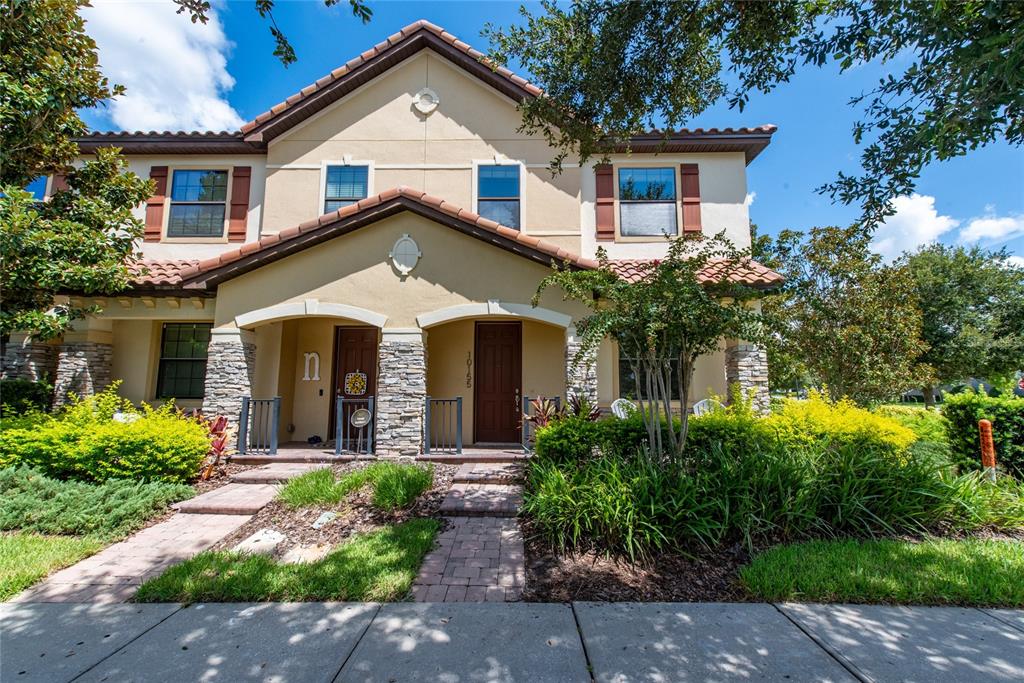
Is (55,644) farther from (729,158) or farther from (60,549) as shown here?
(729,158)

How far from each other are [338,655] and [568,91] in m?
6.64

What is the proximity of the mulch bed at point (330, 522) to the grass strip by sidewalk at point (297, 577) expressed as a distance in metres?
0.41

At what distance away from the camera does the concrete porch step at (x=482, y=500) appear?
217 inches

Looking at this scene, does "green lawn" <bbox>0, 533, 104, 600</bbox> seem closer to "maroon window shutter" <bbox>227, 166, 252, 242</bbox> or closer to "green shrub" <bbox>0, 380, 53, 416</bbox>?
"green shrub" <bbox>0, 380, 53, 416</bbox>

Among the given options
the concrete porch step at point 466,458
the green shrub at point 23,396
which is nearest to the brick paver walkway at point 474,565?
the concrete porch step at point 466,458

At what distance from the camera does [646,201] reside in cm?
1012

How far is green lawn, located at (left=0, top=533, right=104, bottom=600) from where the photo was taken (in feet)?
12.7

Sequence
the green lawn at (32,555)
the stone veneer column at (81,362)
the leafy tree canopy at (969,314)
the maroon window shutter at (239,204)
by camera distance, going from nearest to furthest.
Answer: the green lawn at (32,555) → the stone veneer column at (81,362) → the maroon window shutter at (239,204) → the leafy tree canopy at (969,314)

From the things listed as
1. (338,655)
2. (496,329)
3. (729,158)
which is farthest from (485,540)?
(729,158)

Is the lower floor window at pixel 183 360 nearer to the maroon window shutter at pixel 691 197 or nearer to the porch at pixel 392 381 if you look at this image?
the porch at pixel 392 381

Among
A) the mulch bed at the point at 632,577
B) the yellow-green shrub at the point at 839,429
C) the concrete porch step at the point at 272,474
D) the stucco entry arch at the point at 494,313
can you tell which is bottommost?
the mulch bed at the point at 632,577

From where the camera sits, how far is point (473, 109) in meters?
10.3

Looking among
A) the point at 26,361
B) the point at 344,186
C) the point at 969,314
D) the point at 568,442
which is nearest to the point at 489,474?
the point at 568,442

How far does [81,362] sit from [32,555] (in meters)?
6.37
